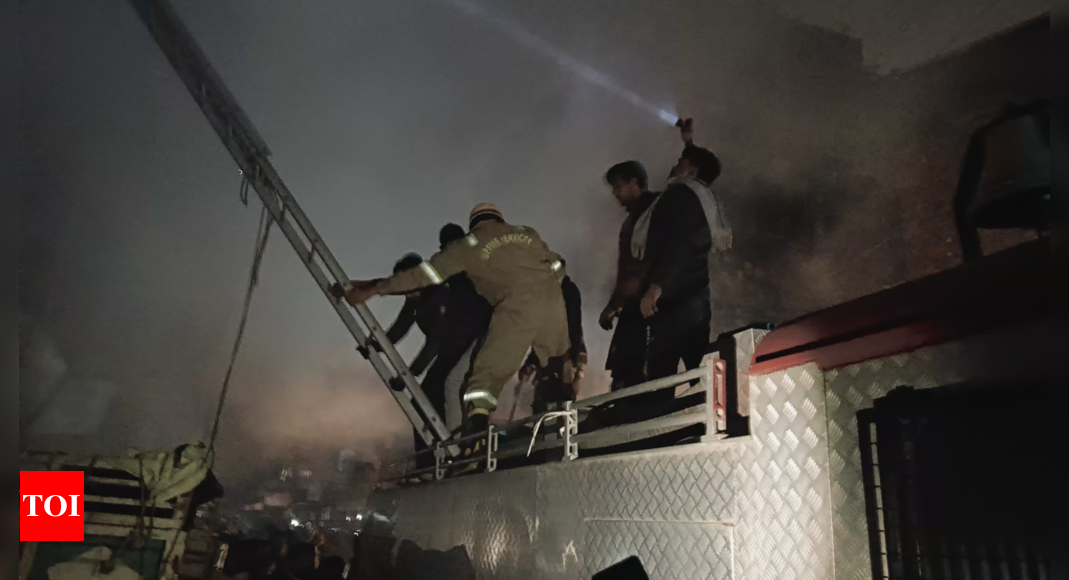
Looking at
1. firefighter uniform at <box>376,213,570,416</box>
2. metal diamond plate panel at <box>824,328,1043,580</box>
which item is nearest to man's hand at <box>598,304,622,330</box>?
firefighter uniform at <box>376,213,570,416</box>

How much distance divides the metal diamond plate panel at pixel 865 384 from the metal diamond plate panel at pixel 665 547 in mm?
399

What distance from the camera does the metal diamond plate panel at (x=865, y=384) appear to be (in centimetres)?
171

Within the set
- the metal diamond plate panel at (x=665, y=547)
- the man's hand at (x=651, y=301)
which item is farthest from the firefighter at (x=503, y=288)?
the metal diamond plate panel at (x=665, y=547)

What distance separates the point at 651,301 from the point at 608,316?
0.93 metres

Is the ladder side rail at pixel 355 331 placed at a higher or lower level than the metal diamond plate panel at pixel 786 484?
higher

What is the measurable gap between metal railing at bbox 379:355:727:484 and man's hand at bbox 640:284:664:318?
1272mm

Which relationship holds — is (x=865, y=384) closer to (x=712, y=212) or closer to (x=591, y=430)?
(x=591, y=430)

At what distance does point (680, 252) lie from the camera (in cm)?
466

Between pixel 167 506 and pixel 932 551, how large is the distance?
536 centimetres

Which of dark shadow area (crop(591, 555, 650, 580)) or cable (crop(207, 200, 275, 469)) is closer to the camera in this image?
dark shadow area (crop(591, 555, 650, 580))

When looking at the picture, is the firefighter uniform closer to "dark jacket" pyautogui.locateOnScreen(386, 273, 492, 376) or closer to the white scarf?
"dark jacket" pyautogui.locateOnScreen(386, 273, 492, 376)

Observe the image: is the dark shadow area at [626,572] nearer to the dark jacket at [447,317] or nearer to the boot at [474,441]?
the boot at [474,441]

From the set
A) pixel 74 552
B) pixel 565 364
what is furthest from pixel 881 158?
pixel 74 552

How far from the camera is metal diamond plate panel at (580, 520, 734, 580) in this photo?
2115mm
